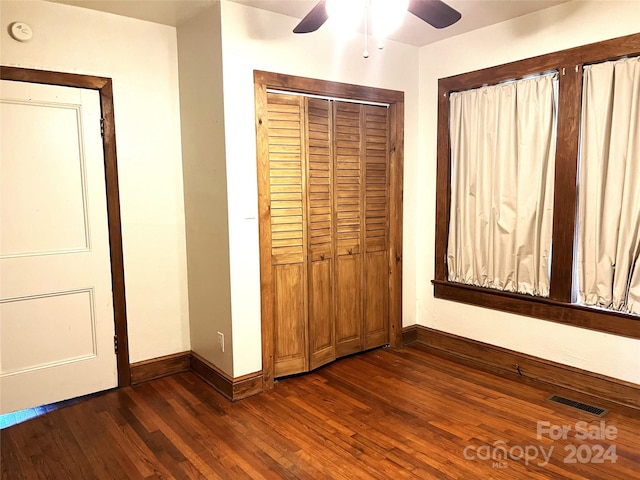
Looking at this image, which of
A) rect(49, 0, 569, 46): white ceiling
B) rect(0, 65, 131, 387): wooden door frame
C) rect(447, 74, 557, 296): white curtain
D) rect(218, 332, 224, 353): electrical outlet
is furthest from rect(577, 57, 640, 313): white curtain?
rect(0, 65, 131, 387): wooden door frame

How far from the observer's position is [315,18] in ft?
7.18

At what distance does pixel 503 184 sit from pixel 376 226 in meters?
1.00

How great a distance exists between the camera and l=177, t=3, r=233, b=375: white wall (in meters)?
2.84

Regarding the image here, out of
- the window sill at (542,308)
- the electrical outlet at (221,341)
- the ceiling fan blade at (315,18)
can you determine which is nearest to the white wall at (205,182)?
the electrical outlet at (221,341)

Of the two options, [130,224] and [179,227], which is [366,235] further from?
[130,224]

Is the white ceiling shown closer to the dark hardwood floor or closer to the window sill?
the window sill

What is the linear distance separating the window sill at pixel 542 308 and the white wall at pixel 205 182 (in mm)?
1825

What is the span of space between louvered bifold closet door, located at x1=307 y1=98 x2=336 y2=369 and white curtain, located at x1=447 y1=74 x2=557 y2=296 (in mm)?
1016

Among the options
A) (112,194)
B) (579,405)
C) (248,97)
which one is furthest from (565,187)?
(112,194)

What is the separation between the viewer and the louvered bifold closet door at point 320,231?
10.6ft

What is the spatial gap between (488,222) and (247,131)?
1.86m

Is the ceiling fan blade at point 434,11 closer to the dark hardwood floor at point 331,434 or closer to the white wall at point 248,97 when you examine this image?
the white wall at point 248,97

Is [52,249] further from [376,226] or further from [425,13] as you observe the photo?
[425,13]

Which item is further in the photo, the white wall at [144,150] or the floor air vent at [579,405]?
the white wall at [144,150]
